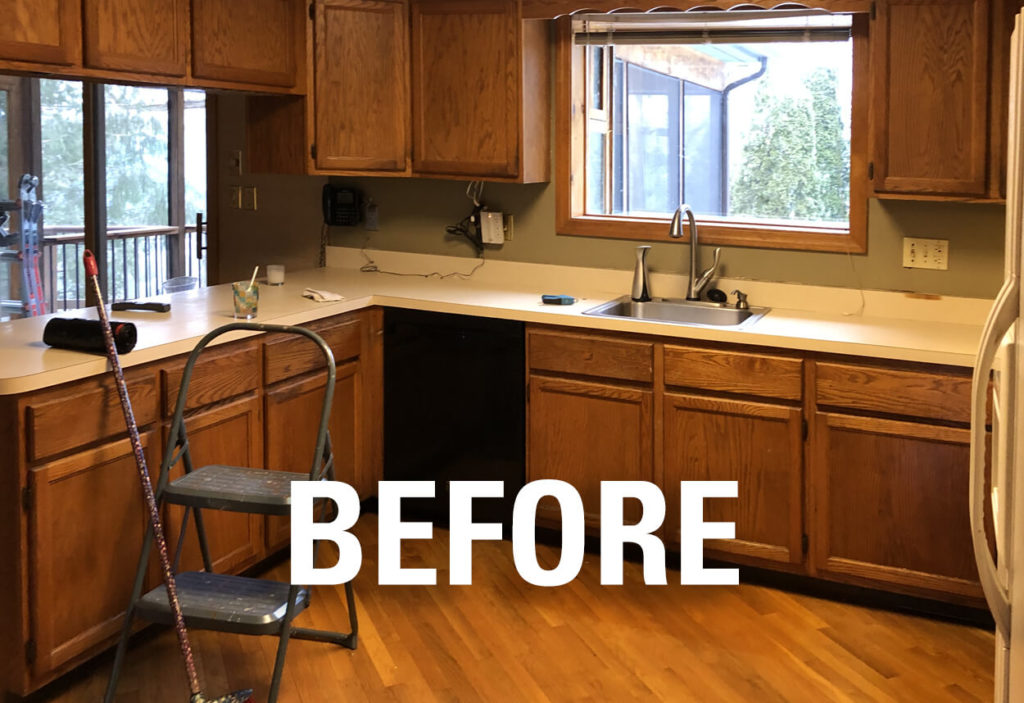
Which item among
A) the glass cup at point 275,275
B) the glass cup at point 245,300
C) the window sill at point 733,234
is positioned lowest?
the glass cup at point 245,300

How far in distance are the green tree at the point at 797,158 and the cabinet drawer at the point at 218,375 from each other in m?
1.80

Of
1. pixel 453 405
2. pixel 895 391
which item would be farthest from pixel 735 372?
pixel 453 405

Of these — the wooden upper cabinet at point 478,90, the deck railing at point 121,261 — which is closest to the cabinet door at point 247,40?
the wooden upper cabinet at point 478,90

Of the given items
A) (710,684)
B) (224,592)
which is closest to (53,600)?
(224,592)

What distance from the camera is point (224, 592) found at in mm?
2785

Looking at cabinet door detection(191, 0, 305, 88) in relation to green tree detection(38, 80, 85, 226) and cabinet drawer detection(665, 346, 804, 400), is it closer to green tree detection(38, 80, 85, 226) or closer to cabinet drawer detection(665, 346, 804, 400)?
cabinet drawer detection(665, 346, 804, 400)

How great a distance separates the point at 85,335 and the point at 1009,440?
6.88ft

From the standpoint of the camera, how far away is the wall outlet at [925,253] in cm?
355

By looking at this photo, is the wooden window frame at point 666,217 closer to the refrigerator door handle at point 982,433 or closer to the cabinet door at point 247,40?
the cabinet door at point 247,40

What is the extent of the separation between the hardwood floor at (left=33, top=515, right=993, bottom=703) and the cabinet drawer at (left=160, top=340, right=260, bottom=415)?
0.67 metres

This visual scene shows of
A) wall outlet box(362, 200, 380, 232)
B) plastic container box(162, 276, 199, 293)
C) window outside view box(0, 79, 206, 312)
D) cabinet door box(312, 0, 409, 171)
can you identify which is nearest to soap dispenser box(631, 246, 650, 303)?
cabinet door box(312, 0, 409, 171)

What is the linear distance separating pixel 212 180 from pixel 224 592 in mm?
2511

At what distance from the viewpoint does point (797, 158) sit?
3.86 meters

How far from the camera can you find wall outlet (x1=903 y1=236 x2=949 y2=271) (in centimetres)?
355
